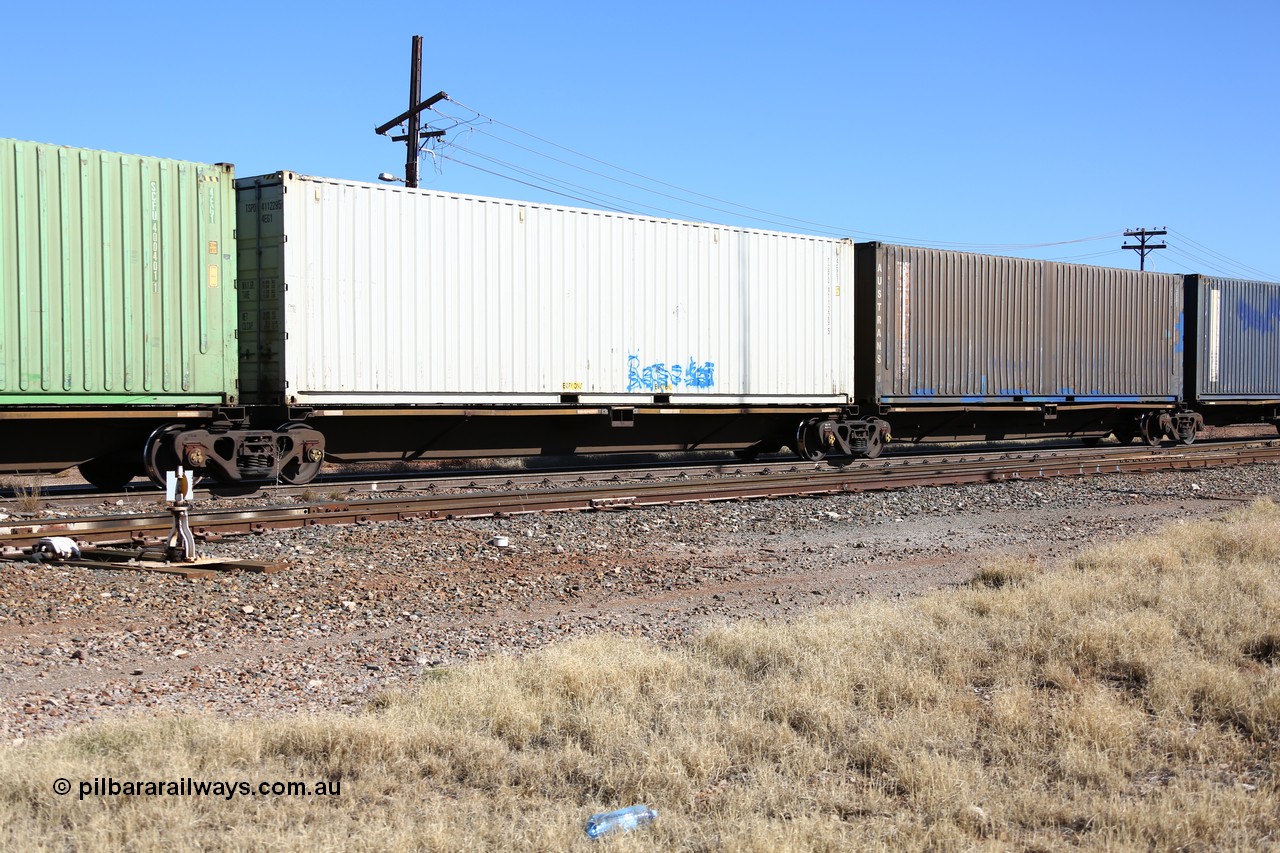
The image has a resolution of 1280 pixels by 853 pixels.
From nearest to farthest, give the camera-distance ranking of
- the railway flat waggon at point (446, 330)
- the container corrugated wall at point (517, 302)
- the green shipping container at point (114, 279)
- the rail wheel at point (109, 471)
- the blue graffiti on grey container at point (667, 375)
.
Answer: the green shipping container at point (114, 279), the railway flat waggon at point (446, 330), the rail wheel at point (109, 471), the container corrugated wall at point (517, 302), the blue graffiti on grey container at point (667, 375)

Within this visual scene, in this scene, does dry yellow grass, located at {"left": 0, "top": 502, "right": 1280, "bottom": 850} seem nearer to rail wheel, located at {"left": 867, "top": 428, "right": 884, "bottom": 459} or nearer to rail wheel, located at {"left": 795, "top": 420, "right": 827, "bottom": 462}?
rail wheel, located at {"left": 795, "top": 420, "right": 827, "bottom": 462}

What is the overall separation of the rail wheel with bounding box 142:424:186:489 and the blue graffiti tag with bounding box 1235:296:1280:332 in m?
22.9

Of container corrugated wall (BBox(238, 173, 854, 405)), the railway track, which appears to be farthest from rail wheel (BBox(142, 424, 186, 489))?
container corrugated wall (BBox(238, 173, 854, 405))

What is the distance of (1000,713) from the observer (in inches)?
193

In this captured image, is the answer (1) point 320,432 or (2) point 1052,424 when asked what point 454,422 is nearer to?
(1) point 320,432

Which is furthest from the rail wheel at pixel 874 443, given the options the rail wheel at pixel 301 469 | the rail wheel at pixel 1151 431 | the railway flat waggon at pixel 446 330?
Result: the rail wheel at pixel 301 469

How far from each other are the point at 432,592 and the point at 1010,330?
15.2 meters

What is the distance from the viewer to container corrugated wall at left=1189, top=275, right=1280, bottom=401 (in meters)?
24.0

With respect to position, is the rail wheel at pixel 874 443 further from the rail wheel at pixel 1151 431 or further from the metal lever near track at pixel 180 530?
the metal lever near track at pixel 180 530

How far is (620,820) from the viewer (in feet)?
12.6

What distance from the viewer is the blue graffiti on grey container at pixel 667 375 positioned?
15414mm

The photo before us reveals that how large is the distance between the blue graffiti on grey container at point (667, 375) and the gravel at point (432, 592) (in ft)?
10.5

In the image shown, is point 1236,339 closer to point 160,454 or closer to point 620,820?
point 160,454

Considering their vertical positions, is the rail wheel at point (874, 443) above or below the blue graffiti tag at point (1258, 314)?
below
